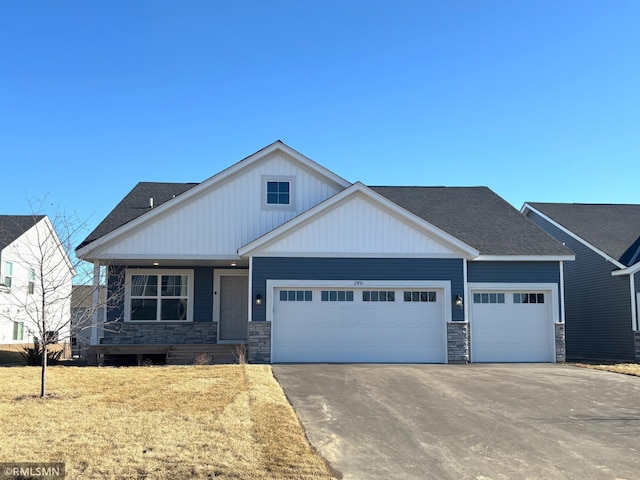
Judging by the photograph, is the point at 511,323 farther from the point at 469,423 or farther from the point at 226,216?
the point at 469,423

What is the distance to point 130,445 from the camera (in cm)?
704

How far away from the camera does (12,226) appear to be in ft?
90.7

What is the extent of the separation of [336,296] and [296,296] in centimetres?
116

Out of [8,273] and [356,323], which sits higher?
[8,273]

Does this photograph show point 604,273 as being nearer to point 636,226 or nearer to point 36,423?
point 636,226

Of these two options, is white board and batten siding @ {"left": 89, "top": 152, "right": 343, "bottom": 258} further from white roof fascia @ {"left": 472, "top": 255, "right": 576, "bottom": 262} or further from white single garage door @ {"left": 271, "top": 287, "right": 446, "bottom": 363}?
white roof fascia @ {"left": 472, "top": 255, "right": 576, "bottom": 262}

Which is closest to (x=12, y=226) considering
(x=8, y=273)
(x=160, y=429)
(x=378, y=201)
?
(x=8, y=273)

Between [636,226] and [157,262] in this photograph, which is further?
[636,226]

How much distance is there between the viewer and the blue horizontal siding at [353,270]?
54.9 feet

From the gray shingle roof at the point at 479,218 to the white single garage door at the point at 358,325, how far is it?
2.73 meters

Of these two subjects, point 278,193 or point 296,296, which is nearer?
point 296,296

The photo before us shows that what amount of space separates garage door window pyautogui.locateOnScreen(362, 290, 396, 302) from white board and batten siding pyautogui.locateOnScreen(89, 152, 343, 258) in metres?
3.62

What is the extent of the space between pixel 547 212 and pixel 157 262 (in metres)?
16.1

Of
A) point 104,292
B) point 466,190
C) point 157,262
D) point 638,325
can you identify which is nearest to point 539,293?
point 638,325
